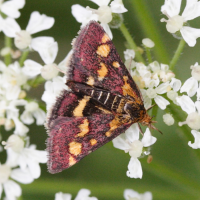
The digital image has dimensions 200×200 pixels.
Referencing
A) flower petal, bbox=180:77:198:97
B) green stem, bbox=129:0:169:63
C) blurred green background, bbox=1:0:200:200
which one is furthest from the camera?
blurred green background, bbox=1:0:200:200

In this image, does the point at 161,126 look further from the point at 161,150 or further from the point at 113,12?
the point at 113,12

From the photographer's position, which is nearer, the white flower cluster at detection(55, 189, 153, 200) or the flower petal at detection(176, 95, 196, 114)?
the flower petal at detection(176, 95, 196, 114)

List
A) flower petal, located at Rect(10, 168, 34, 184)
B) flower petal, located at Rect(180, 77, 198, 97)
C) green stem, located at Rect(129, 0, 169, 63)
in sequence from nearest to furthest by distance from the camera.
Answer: flower petal, located at Rect(180, 77, 198, 97) < flower petal, located at Rect(10, 168, 34, 184) < green stem, located at Rect(129, 0, 169, 63)

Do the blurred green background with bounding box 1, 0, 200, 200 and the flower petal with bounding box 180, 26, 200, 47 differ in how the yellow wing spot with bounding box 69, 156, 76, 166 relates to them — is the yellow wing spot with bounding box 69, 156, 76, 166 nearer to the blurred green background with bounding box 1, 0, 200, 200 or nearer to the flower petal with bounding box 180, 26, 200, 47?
the blurred green background with bounding box 1, 0, 200, 200

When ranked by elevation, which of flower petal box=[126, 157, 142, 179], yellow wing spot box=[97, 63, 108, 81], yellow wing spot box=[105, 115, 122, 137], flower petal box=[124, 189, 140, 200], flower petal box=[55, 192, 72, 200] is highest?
yellow wing spot box=[97, 63, 108, 81]

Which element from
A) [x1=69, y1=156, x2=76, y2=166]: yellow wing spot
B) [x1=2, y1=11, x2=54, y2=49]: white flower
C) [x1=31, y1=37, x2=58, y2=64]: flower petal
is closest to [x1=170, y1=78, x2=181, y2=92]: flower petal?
[x1=69, y1=156, x2=76, y2=166]: yellow wing spot

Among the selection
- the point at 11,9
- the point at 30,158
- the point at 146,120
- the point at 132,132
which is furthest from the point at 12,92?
the point at 146,120

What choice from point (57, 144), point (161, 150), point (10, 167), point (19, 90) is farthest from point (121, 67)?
point (161, 150)

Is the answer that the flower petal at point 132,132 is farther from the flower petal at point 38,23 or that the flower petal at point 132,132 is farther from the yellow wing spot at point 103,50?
the flower petal at point 38,23
